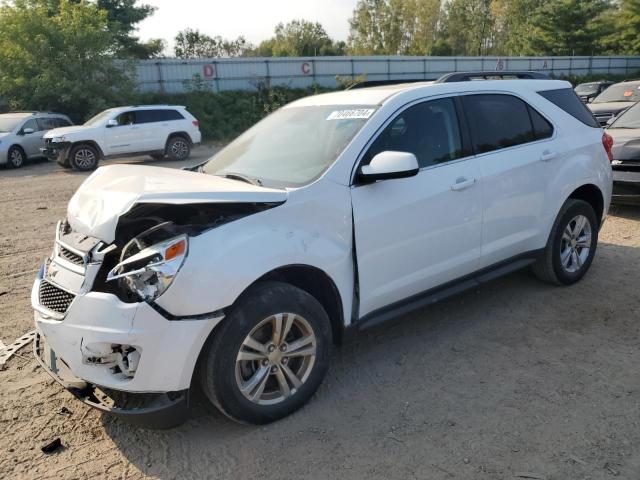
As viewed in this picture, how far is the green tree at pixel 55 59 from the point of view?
69.2ft

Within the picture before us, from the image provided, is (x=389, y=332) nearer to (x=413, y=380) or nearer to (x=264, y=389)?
(x=413, y=380)

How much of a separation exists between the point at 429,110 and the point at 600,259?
10.1ft

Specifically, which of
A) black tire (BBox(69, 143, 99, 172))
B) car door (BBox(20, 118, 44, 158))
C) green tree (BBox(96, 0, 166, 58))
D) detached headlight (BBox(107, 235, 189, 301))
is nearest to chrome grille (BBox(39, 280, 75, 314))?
detached headlight (BBox(107, 235, 189, 301))

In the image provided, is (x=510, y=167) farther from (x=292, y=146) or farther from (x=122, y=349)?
(x=122, y=349)

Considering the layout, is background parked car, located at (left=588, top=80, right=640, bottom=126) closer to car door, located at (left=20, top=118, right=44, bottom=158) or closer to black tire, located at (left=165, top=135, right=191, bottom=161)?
black tire, located at (left=165, top=135, right=191, bottom=161)

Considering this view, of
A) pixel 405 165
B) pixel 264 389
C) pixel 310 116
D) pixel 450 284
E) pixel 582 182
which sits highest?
pixel 310 116

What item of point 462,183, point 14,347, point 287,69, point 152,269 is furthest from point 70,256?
point 287,69

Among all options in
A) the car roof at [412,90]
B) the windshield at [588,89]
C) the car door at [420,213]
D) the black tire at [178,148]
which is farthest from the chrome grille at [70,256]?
the windshield at [588,89]

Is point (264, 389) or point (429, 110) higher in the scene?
point (429, 110)

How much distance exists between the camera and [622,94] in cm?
1398

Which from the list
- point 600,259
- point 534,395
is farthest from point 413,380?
point 600,259

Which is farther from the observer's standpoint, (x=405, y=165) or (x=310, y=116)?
(x=310, y=116)

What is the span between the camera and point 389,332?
4277mm

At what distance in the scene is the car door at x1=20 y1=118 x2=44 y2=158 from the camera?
55.0ft
